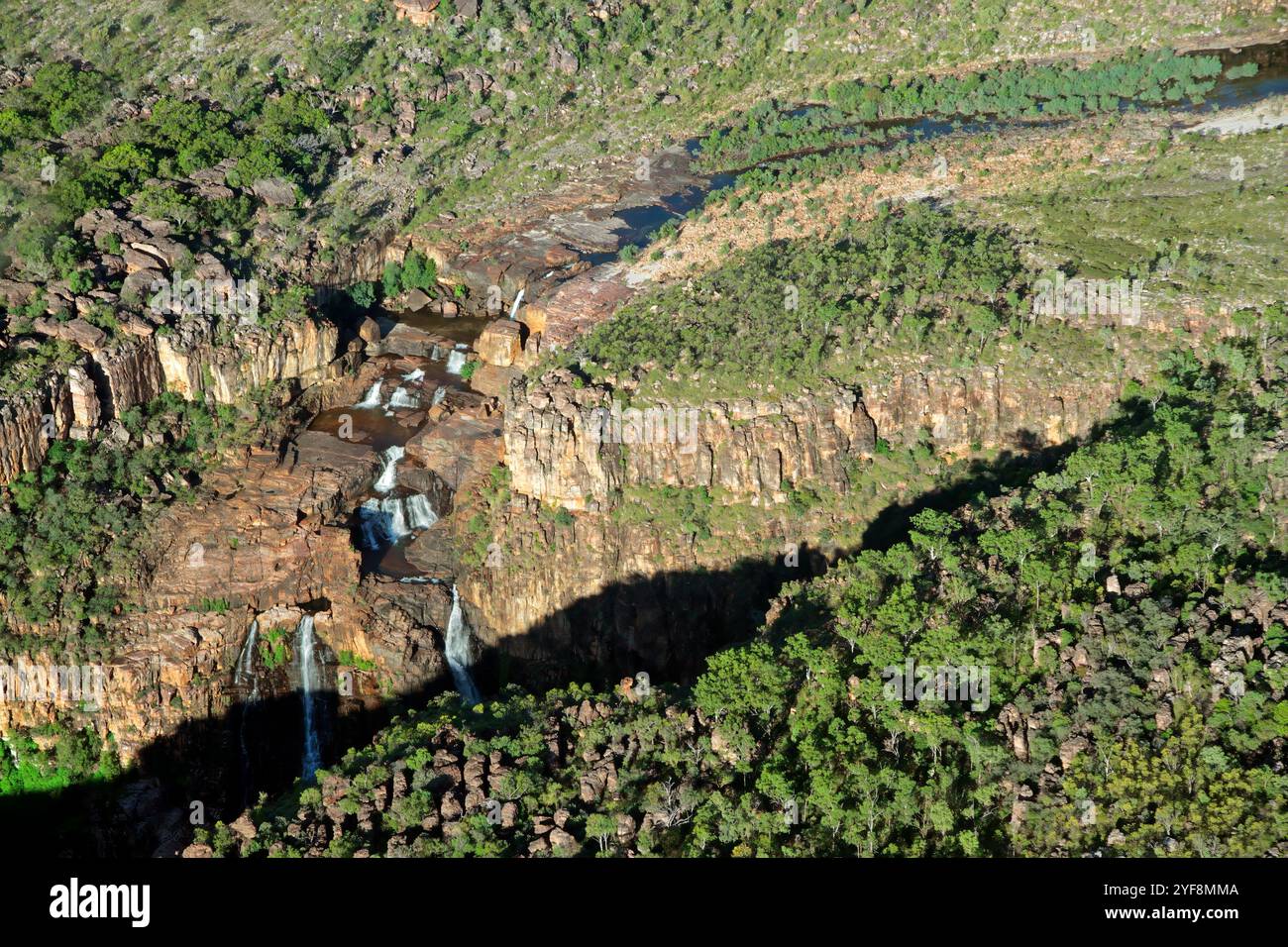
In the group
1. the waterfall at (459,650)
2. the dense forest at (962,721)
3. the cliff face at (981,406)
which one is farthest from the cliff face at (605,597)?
the cliff face at (981,406)

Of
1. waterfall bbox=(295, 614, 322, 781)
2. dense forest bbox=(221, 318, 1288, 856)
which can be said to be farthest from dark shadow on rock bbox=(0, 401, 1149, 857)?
dense forest bbox=(221, 318, 1288, 856)

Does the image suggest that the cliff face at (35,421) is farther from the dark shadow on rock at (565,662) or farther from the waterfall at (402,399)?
the dark shadow on rock at (565,662)

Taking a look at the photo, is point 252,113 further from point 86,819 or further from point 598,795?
point 598,795

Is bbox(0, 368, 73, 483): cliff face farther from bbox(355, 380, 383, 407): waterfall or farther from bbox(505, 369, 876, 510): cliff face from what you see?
bbox(505, 369, 876, 510): cliff face

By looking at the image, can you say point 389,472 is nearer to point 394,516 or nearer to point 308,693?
point 394,516

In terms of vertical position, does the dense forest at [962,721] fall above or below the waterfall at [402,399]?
below

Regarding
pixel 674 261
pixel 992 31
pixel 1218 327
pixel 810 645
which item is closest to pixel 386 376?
pixel 674 261
